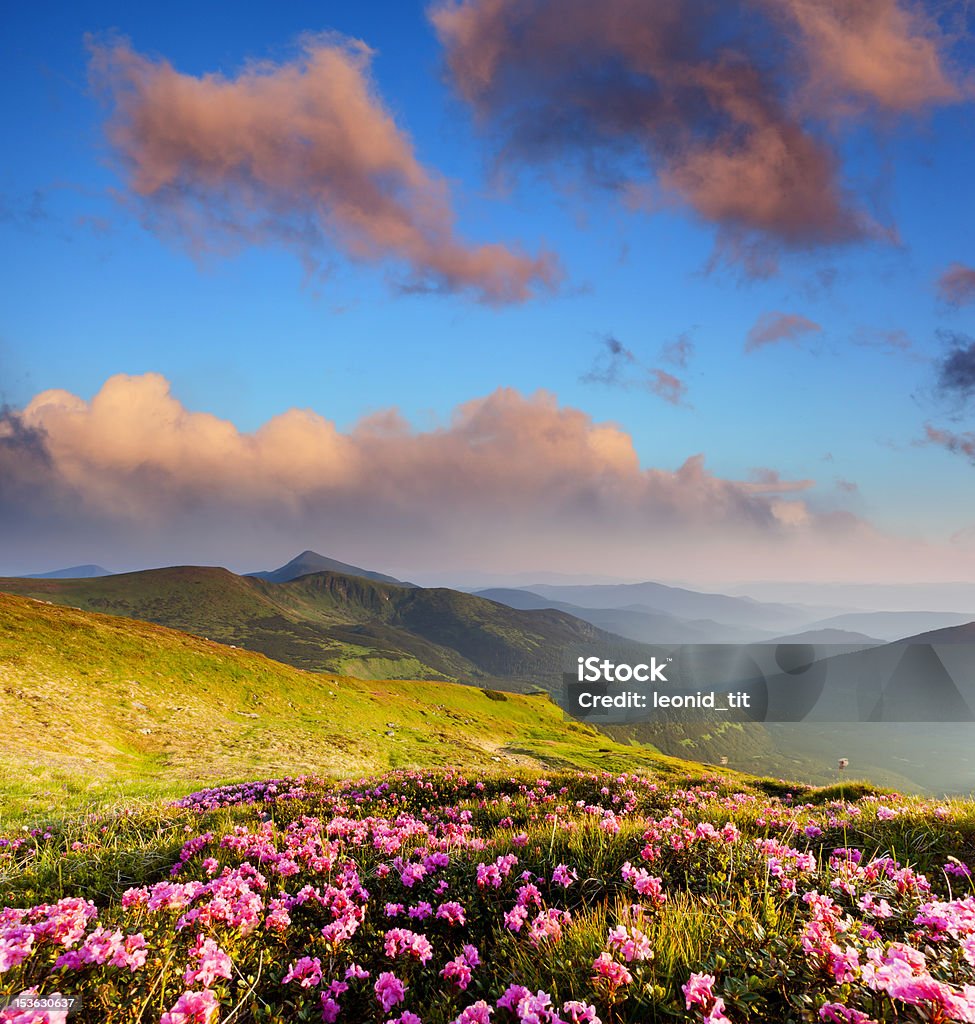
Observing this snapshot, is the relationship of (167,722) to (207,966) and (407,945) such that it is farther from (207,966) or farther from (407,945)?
(407,945)

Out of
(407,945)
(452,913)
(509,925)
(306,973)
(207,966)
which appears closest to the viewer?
(207,966)

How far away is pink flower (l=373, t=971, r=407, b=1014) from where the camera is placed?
3340mm

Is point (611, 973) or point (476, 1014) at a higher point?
point (611, 973)

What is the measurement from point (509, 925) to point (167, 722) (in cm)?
3621

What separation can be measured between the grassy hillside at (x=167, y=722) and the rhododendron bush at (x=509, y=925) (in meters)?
13.6

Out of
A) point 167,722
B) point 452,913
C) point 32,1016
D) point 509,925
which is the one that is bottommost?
point 167,722

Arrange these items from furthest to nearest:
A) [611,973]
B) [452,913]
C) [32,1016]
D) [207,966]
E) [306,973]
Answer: [452,913]
[306,973]
[207,966]
[611,973]
[32,1016]

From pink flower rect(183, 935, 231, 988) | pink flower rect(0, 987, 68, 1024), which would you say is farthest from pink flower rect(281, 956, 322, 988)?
pink flower rect(0, 987, 68, 1024)

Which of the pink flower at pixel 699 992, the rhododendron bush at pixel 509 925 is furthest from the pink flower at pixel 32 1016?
the pink flower at pixel 699 992

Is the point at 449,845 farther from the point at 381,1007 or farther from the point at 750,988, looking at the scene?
the point at 750,988

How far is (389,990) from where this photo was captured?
3.44 meters

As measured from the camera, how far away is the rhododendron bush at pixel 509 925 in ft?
9.63

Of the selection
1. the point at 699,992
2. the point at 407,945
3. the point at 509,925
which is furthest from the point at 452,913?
the point at 699,992

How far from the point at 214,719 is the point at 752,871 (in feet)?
127
